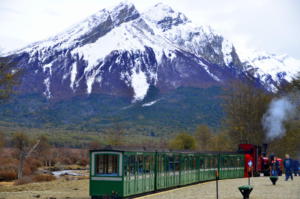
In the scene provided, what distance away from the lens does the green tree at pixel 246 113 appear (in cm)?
6200

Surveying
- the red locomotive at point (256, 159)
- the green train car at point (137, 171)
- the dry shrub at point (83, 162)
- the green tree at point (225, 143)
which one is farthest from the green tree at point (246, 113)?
the dry shrub at point (83, 162)

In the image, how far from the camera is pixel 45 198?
93.9ft

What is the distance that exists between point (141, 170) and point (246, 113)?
1501 inches

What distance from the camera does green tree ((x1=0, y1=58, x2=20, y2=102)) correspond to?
92.4ft

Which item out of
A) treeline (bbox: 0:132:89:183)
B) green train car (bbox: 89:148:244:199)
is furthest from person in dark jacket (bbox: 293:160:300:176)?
treeline (bbox: 0:132:89:183)

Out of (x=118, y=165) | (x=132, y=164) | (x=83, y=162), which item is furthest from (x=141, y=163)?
(x=83, y=162)

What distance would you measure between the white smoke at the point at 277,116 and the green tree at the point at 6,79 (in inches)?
1143

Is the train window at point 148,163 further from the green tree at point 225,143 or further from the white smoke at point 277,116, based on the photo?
the green tree at point 225,143

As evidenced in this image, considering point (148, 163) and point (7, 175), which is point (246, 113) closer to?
point (7, 175)

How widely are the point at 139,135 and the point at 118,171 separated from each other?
481 feet

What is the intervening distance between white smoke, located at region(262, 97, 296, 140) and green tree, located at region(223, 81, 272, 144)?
2002 mm

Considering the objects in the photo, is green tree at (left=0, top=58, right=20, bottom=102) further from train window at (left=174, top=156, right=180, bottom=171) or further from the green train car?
train window at (left=174, top=156, right=180, bottom=171)

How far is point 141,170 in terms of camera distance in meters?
26.4

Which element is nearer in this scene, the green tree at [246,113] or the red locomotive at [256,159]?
the red locomotive at [256,159]
